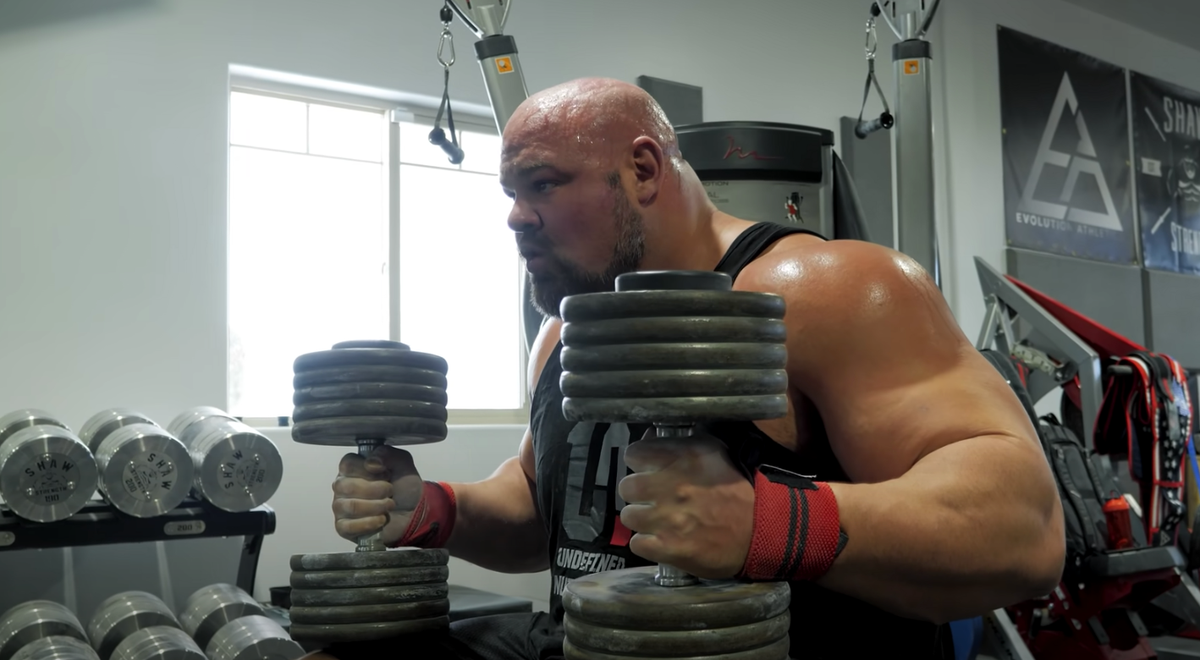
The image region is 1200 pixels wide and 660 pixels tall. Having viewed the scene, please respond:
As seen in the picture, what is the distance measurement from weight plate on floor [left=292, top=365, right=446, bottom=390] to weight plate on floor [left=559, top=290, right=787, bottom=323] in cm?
59

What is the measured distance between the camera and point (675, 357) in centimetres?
92

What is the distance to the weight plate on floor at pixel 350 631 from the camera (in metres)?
1.46

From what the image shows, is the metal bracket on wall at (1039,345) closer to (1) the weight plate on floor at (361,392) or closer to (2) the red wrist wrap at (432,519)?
(2) the red wrist wrap at (432,519)

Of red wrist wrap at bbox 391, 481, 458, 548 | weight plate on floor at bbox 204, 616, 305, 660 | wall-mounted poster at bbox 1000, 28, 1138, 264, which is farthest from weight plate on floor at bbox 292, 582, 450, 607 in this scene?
wall-mounted poster at bbox 1000, 28, 1138, 264

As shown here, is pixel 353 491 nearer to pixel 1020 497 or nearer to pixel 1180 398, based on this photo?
pixel 1020 497

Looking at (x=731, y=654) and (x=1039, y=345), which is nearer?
(x=731, y=654)

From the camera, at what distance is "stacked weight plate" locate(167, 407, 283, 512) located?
2816 mm

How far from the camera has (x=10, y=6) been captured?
312 cm

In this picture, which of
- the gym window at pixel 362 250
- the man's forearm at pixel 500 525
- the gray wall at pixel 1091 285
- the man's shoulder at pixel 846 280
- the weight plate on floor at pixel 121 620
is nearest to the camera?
the man's shoulder at pixel 846 280

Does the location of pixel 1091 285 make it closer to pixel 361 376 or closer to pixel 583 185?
pixel 583 185

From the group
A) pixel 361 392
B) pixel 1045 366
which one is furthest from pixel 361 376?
pixel 1045 366

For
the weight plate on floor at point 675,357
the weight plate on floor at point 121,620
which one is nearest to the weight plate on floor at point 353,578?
the weight plate on floor at point 675,357

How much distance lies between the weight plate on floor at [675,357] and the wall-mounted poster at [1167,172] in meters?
6.13

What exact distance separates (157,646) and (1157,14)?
649 cm
